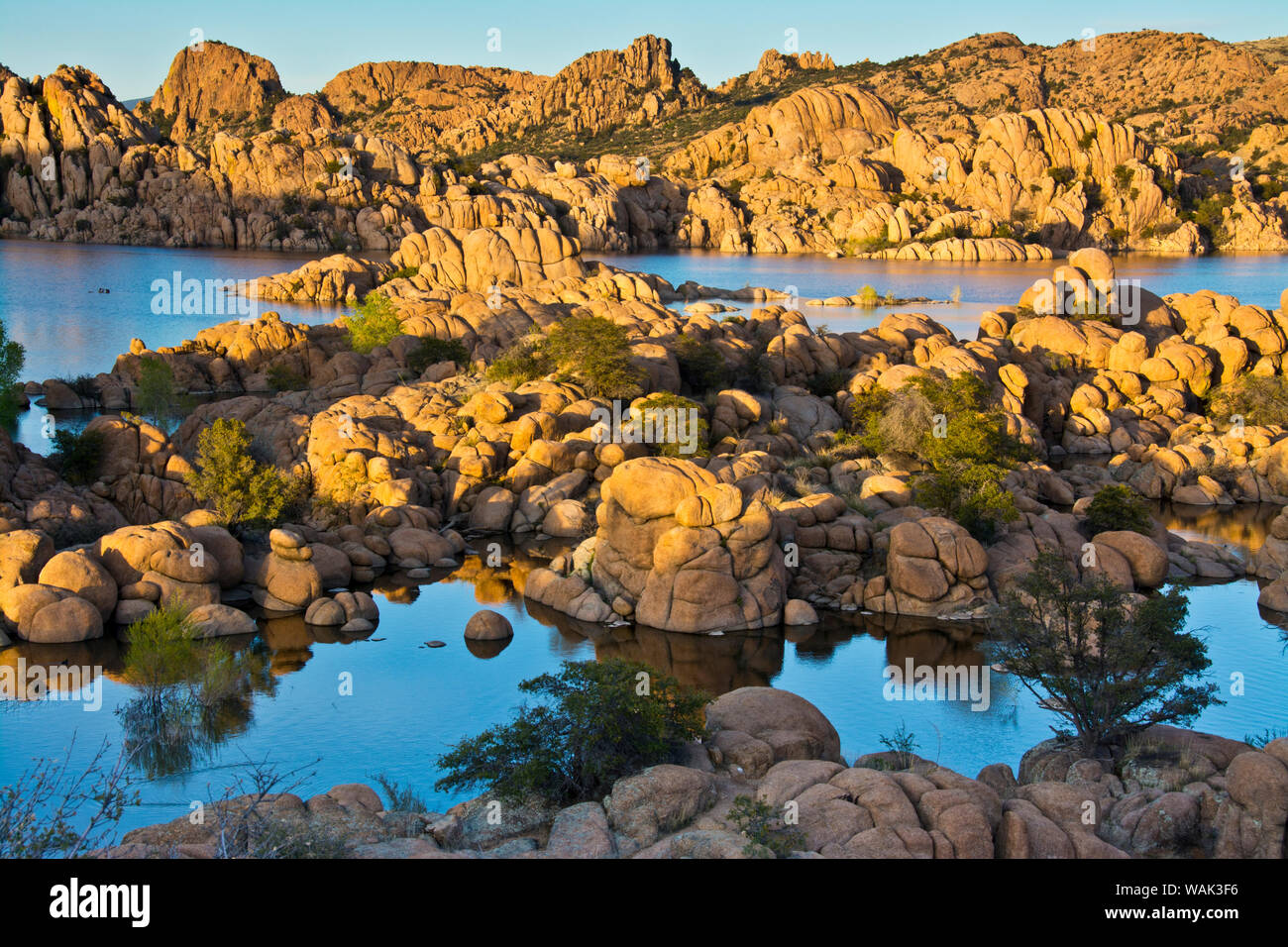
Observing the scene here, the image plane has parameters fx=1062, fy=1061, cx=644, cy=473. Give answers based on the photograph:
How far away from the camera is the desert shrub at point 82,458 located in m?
36.5

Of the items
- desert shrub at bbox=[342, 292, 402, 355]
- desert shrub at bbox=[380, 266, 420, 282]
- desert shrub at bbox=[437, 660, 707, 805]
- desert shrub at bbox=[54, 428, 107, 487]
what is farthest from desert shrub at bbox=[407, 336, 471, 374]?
desert shrub at bbox=[437, 660, 707, 805]

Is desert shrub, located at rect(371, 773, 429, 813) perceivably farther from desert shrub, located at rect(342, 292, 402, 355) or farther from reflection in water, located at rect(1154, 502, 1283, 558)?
desert shrub, located at rect(342, 292, 402, 355)

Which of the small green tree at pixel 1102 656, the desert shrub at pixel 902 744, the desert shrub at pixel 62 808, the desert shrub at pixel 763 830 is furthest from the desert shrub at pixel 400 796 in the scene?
the small green tree at pixel 1102 656

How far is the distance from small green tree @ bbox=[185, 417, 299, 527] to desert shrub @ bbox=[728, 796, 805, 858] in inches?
963

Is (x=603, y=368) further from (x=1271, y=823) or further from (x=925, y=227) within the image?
(x=925, y=227)

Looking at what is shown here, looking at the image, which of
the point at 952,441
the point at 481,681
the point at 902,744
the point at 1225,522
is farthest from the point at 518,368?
the point at 902,744

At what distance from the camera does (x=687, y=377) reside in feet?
Answer: 169

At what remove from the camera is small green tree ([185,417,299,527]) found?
34.5 metres

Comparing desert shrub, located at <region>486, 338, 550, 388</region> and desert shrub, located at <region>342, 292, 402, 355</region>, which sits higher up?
desert shrub, located at <region>342, 292, 402, 355</region>

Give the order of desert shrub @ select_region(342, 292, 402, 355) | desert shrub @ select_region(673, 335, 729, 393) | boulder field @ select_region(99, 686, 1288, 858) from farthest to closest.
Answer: desert shrub @ select_region(342, 292, 402, 355)
desert shrub @ select_region(673, 335, 729, 393)
boulder field @ select_region(99, 686, 1288, 858)

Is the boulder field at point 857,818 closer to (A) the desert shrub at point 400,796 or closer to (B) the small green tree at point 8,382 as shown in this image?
(A) the desert shrub at point 400,796
